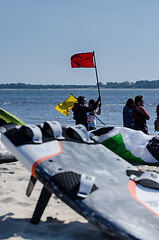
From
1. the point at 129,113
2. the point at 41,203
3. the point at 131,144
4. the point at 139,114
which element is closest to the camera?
the point at 41,203

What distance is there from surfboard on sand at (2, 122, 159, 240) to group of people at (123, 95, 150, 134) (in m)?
5.06

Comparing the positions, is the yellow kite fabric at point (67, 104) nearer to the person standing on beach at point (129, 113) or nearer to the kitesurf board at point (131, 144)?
the person standing on beach at point (129, 113)

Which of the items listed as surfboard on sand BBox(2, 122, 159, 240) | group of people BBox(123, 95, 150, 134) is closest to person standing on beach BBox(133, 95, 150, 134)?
group of people BBox(123, 95, 150, 134)

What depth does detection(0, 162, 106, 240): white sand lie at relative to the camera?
3.37 m


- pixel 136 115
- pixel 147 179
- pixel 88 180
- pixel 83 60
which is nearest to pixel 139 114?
pixel 136 115

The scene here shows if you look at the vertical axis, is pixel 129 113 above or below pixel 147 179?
above

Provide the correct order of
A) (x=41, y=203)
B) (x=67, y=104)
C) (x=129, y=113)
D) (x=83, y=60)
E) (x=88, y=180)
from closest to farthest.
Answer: (x=88, y=180)
(x=41, y=203)
(x=129, y=113)
(x=83, y=60)
(x=67, y=104)

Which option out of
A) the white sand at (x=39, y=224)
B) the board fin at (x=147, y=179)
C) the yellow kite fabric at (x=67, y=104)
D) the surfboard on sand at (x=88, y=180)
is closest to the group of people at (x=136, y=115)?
the yellow kite fabric at (x=67, y=104)

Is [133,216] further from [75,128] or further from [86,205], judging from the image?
[75,128]

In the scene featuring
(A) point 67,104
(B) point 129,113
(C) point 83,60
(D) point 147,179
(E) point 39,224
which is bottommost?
(E) point 39,224

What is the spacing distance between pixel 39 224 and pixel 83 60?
804 cm

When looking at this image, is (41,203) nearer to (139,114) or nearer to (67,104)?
(139,114)

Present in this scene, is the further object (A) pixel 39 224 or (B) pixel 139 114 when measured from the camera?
(B) pixel 139 114

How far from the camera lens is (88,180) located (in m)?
3.26
